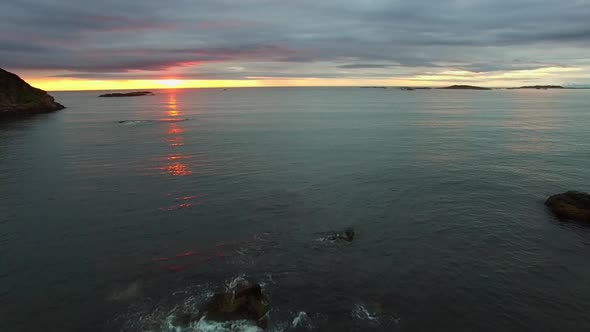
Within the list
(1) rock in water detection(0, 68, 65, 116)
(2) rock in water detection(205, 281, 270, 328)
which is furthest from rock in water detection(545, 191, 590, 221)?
(1) rock in water detection(0, 68, 65, 116)

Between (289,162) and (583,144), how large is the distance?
6838 cm

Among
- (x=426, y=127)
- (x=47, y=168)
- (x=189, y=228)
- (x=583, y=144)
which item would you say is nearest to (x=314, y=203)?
(x=189, y=228)

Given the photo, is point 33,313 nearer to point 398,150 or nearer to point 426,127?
point 398,150

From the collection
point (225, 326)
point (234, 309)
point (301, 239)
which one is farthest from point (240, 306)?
point (301, 239)

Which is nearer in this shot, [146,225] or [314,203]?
[146,225]

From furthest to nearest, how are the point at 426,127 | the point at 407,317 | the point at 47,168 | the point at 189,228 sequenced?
the point at 426,127
the point at 47,168
the point at 189,228
the point at 407,317

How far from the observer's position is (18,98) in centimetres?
16712

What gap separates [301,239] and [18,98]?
622ft

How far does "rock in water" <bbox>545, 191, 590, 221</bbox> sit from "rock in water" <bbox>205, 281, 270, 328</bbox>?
36899 mm

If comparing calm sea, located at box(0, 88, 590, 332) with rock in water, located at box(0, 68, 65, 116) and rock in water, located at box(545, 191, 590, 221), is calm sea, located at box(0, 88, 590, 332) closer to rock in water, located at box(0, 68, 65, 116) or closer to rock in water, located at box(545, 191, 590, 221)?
rock in water, located at box(545, 191, 590, 221)

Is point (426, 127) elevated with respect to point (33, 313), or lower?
elevated

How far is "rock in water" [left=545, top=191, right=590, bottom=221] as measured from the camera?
40.4m

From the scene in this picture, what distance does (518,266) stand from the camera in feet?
102

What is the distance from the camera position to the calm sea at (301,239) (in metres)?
25.5
